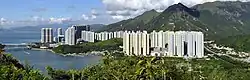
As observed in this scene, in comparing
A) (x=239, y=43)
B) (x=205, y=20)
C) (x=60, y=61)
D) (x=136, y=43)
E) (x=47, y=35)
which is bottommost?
(x=60, y=61)

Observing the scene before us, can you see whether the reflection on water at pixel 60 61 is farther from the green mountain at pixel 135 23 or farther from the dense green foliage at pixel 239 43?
the green mountain at pixel 135 23

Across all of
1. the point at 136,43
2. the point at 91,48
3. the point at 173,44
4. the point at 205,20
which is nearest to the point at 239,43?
the point at 173,44

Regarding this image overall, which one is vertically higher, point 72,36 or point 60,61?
point 72,36

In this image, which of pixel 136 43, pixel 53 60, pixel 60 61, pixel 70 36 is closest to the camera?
pixel 136 43

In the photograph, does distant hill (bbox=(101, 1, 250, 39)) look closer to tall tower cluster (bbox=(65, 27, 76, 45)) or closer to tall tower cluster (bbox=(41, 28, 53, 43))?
tall tower cluster (bbox=(65, 27, 76, 45))

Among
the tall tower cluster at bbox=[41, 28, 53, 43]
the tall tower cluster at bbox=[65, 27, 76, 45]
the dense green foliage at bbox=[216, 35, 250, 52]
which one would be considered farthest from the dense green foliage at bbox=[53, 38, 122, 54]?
the tall tower cluster at bbox=[41, 28, 53, 43]

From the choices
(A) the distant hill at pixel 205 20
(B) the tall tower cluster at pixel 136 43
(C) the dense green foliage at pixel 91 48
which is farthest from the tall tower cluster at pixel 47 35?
(B) the tall tower cluster at pixel 136 43

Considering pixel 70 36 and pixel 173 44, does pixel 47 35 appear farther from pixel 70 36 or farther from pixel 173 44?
pixel 173 44

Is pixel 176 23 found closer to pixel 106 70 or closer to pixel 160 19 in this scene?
pixel 160 19

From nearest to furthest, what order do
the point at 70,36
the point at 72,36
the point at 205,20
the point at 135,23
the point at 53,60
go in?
the point at 53,60 < the point at 70,36 < the point at 72,36 < the point at 205,20 < the point at 135,23
